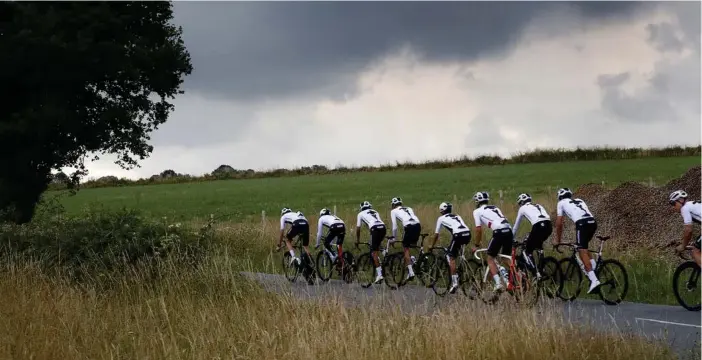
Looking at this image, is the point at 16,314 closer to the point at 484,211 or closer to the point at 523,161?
the point at 484,211

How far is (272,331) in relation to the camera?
34.3 ft

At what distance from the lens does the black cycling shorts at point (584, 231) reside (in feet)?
50.9

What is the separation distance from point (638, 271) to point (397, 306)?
1082 cm

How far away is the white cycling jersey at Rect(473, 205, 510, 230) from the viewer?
15.8 m

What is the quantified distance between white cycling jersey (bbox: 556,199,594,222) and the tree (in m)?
16.3

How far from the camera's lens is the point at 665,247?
2148cm

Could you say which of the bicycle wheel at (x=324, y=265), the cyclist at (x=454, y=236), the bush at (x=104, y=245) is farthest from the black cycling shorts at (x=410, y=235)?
the bush at (x=104, y=245)

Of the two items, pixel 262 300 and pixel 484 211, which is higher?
pixel 484 211

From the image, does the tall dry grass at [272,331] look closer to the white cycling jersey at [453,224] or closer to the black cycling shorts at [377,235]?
the white cycling jersey at [453,224]

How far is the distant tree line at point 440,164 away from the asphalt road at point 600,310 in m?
72.4

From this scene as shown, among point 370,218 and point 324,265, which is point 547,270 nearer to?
point 370,218

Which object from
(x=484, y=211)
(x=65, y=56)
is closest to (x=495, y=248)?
(x=484, y=211)

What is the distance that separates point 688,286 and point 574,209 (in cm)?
265

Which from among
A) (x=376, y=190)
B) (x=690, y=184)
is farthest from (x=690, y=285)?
(x=376, y=190)
